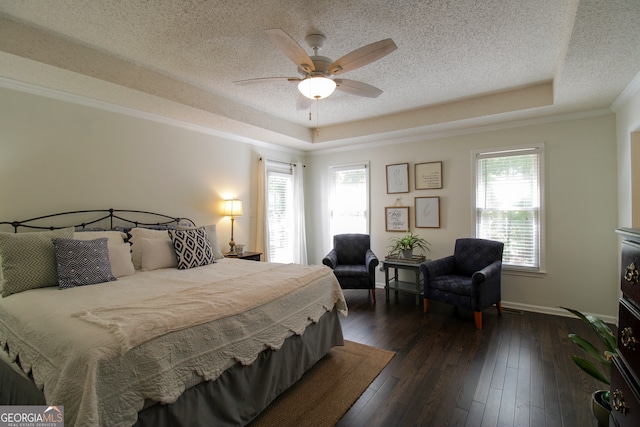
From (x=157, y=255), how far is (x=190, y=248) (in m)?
0.31

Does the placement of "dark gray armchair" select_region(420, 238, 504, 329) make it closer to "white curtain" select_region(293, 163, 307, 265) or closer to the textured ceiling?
the textured ceiling

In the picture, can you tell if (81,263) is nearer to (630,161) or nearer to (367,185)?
(367,185)

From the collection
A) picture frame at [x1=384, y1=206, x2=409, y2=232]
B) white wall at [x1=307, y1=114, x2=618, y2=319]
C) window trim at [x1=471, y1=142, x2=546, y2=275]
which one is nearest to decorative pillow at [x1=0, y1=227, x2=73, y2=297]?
picture frame at [x1=384, y1=206, x2=409, y2=232]

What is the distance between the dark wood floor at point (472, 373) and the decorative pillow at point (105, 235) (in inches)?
97.2

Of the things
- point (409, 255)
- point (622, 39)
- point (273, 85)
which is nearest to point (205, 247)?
point (273, 85)

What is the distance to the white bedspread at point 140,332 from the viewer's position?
1.23m

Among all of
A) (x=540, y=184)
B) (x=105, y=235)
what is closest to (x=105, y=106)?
(x=105, y=235)

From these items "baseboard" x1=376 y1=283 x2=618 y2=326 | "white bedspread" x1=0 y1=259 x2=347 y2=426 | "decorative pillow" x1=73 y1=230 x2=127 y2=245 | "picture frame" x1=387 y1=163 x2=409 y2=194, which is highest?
"picture frame" x1=387 y1=163 x2=409 y2=194

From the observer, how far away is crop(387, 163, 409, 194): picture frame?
4746 millimetres

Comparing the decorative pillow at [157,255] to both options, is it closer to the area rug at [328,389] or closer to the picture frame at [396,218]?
the area rug at [328,389]

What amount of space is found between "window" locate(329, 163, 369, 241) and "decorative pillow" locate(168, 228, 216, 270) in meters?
2.70

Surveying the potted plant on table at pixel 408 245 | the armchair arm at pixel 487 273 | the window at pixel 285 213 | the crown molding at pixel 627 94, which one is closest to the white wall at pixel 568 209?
the crown molding at pixel 627 94

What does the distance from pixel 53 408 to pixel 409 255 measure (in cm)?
398

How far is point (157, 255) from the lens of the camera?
9.84 feet
